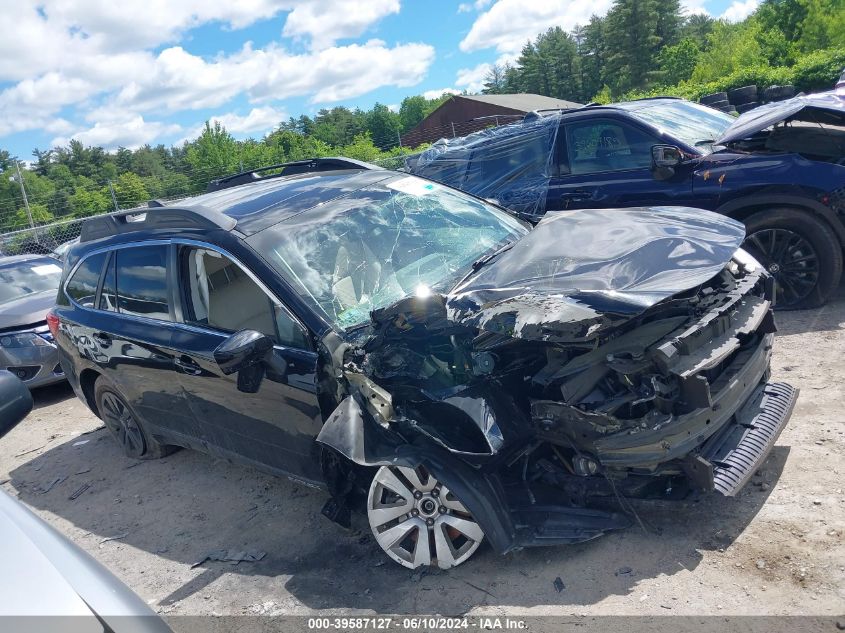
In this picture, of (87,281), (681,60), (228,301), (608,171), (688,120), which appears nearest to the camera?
(228,301)

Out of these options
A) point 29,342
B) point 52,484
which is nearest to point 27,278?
point 29,342

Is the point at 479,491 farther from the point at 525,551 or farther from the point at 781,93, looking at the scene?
the point at 781,93

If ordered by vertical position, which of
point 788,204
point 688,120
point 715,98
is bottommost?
point 788,204

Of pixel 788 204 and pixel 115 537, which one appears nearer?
pixel 115 537

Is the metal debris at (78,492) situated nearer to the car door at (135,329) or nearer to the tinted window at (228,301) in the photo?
the car door at (135,329)

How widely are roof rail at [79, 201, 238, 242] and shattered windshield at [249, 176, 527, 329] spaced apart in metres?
0.34

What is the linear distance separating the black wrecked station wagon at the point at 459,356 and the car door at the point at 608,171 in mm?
2107

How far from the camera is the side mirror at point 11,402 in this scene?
2523 mm

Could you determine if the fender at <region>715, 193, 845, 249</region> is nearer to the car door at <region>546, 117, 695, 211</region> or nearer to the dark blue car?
the dark blue car

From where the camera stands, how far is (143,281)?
4566 millimetres

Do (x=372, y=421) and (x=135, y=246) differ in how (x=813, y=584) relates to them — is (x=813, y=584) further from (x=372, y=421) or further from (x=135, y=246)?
(x=135, y=246)

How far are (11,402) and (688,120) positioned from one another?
658 cm

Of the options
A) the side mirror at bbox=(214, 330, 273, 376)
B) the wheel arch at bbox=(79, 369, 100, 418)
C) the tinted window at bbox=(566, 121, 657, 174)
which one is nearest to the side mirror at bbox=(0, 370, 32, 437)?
the side mirror at bbox=(214, 330, 273, 376)

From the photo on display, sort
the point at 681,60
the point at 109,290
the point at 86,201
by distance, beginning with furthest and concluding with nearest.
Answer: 1. the point at 681,60
2. the point at 86,201
3. the point at 109,290
